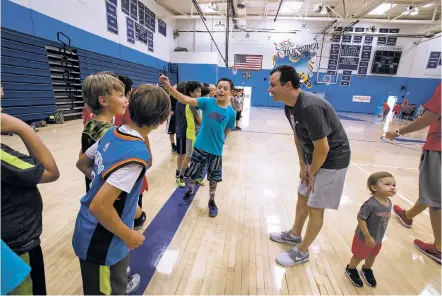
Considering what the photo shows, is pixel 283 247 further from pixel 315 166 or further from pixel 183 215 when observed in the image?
pixel 183 215

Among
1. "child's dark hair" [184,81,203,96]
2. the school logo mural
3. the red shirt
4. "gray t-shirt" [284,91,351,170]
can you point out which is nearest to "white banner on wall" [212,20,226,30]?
the school logo mural

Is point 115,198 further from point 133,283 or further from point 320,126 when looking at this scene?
point 320,126

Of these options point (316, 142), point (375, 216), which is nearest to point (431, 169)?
point (375, 216)

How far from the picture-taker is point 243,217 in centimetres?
264

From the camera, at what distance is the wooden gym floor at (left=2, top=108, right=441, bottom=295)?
1.71 m

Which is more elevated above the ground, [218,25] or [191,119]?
[218,25]

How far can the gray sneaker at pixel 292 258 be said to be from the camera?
191cm

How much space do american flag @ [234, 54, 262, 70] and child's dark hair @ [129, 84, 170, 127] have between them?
Answer: 1846 cm

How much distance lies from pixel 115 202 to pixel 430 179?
2.56 meters

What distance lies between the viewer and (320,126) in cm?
155

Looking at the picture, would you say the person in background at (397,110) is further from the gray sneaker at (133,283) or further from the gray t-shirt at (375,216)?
the gray sneaker at (133,283)

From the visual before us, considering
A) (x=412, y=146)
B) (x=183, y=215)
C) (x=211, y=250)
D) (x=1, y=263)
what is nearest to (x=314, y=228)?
(x=211, y=250)

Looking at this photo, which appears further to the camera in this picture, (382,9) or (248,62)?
(248,62)

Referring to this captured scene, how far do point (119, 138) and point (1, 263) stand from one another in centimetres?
51
